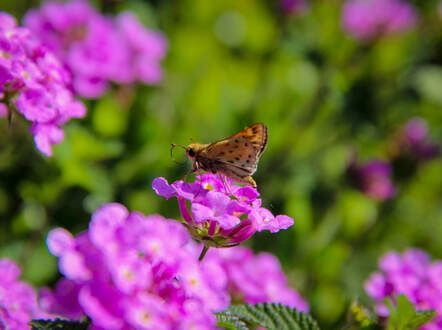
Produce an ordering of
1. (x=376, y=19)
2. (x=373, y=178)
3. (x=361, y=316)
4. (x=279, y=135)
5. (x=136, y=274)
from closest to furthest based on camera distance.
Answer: (x=136, y=274), (x=361, y=316), (x=373, y=178), (x=279, y=135), (x=376, y=19)

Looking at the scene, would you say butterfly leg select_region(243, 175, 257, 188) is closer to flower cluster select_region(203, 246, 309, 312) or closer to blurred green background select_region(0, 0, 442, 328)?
flower cluster select_region(203, 246, 309, 312)

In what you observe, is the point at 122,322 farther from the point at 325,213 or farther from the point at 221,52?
the point at 221,52

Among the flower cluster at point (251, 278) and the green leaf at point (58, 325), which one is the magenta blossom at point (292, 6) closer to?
the flower cluster at point (251, 278)

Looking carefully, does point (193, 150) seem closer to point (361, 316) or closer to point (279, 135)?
point (361, 316)

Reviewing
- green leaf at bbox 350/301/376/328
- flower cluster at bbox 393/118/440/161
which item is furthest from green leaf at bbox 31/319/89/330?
flower cluster at bbox 393/118/440/161

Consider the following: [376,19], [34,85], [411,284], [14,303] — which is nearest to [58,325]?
[14,303]

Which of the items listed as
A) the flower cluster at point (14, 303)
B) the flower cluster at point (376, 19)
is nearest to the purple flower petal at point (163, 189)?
the flower cluster at point (14, 303)
